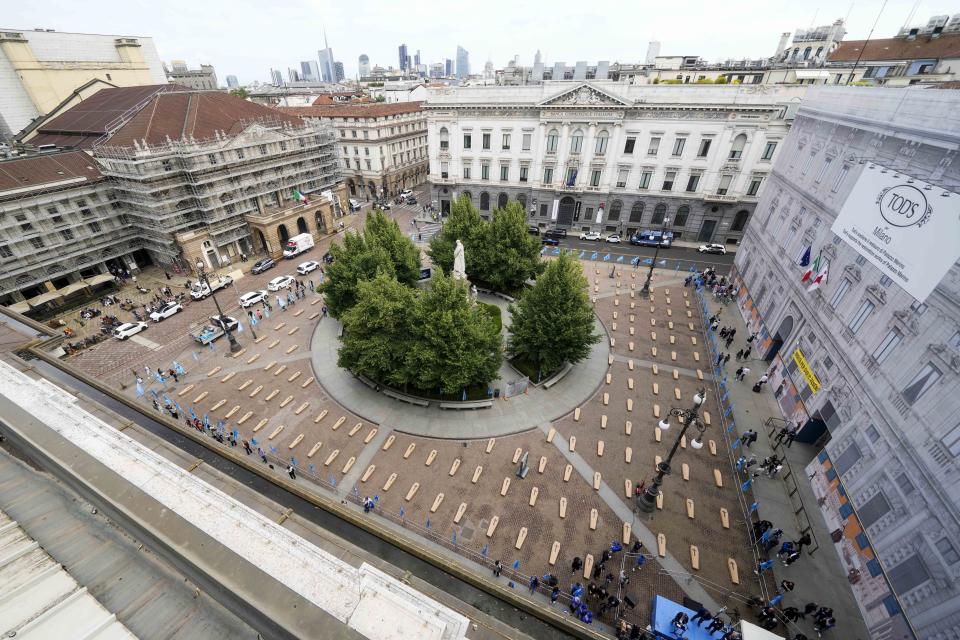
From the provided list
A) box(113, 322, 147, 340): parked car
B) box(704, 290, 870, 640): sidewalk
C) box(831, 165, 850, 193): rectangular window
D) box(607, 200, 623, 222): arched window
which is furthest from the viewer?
box(607, 200, 623, 222): arched window

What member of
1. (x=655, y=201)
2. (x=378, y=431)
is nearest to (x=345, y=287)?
(x=378, y=431)

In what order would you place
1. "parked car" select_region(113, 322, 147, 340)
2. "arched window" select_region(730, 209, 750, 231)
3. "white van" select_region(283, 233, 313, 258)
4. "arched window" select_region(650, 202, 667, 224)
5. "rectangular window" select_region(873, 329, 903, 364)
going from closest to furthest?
1. "rectangular window" select_region(873, 329, 903, 364)
2. "parked car" select_region(113, 322, 147, 340)
3. "white van" select_region(283, 233, 313, 258)
4. "arched window" select_region(730, 209, 750, 231)
5. "arched window" select_region(650, 202, 667, 224)

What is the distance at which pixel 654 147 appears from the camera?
51.3m

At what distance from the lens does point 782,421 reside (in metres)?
28.0

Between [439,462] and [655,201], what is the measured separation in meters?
48.5

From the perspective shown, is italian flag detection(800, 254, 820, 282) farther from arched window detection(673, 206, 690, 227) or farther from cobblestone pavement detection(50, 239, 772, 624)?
arched window detection(673, 206, 690, 227)

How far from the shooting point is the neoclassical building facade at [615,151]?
47.5 meters

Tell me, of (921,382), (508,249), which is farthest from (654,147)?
(921,382)

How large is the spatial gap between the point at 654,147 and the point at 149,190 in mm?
59966

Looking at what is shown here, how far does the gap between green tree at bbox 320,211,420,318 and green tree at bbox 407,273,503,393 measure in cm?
760

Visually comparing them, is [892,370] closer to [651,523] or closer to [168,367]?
[651,523]

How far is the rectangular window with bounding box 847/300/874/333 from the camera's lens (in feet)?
71.1

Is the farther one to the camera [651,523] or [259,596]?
[651,523]

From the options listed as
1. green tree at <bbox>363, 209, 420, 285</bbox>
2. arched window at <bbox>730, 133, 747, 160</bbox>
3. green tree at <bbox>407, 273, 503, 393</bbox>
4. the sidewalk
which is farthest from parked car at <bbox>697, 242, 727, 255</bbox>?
green tree at <bbox>407, 273, 503, 393</bbox>
